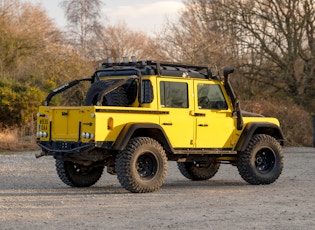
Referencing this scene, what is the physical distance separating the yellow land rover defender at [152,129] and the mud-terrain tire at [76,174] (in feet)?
0.06

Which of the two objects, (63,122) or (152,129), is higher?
(63,122)

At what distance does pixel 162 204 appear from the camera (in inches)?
428

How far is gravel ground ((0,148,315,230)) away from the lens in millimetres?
8844

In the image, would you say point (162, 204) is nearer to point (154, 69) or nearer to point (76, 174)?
point (154, 69)

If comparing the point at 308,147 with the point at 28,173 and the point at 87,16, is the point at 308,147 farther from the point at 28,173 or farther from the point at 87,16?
the point at 87,16

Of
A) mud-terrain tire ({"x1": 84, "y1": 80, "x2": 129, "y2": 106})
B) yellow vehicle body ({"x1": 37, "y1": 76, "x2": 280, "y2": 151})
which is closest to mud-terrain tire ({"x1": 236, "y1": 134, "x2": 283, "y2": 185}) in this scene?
yellow vehicle body ({"x1": 37, "y1": 76, "x2": 280, "y2": 151})

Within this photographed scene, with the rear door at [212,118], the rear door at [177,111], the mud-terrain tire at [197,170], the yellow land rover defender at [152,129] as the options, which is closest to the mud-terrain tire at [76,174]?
the yellow land rover defender at [152,129]

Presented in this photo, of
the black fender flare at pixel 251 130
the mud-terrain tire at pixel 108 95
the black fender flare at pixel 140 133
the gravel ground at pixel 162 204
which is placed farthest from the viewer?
the black fender flare at pixel 251 130

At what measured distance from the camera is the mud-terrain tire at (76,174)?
1369 centimetres

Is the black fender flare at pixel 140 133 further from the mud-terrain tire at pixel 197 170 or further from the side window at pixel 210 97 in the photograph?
the mud-terrain tire at pixel 197 170

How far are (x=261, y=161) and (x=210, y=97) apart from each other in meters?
1.85

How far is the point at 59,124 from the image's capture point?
12859 mm

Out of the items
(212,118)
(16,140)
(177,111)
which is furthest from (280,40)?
(177,111)

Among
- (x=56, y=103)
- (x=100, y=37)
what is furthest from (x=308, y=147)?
(x=100, y=37)
